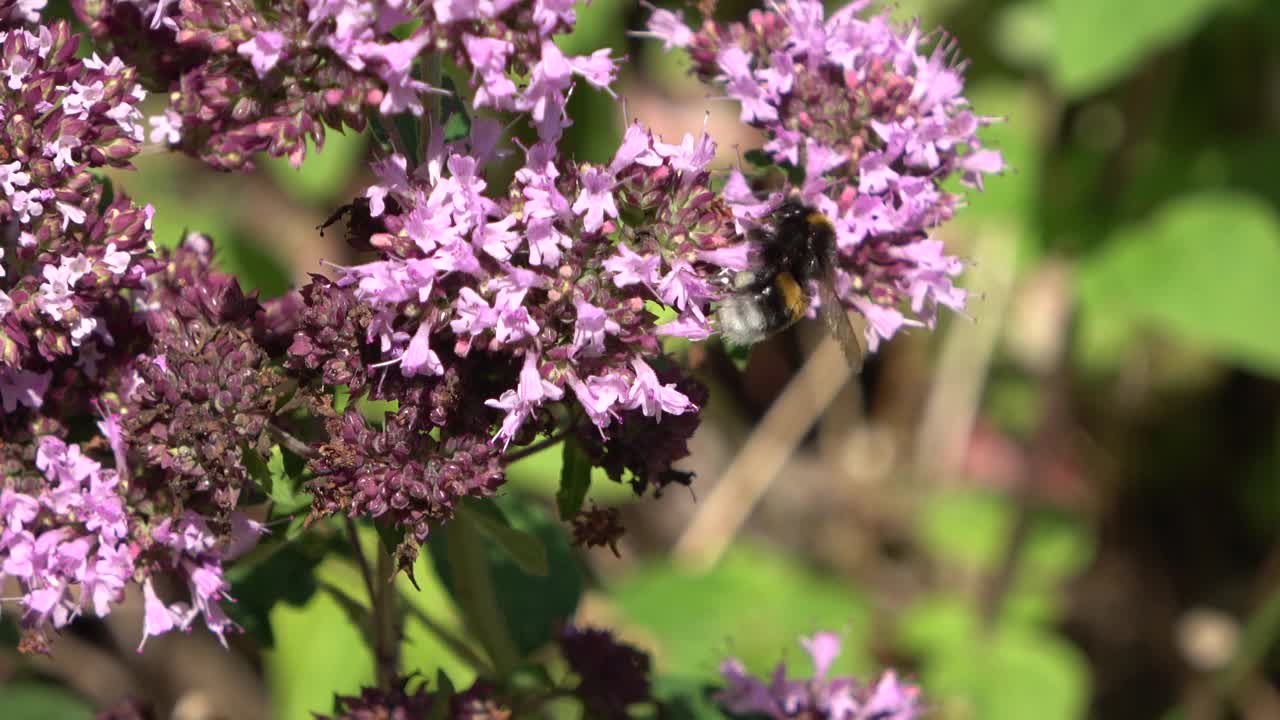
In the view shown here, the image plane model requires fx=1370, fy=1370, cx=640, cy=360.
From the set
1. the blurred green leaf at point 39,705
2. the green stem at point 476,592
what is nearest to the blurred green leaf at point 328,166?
the blurred green leaf at point 39,705

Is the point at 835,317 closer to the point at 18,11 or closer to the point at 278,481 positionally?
the point at 278,481

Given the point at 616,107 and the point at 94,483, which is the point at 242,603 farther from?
the point at 616,107

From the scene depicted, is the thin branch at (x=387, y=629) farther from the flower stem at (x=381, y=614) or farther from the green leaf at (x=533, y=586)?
the green leaf at (x=533, y=586)

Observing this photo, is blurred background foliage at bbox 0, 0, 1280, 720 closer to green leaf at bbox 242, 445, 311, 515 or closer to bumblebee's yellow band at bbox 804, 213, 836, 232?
green leaf at bbox 242, 445, 311, 515

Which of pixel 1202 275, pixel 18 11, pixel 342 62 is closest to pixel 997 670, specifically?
pixel 1202 275

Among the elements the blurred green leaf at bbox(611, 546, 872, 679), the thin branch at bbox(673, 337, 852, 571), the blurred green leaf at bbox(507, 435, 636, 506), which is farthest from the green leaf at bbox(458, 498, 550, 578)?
the thin branch at bbox(673, 337, 852, 571)

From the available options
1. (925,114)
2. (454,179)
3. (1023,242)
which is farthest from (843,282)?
(1023,242)
